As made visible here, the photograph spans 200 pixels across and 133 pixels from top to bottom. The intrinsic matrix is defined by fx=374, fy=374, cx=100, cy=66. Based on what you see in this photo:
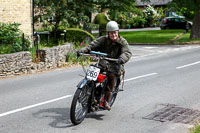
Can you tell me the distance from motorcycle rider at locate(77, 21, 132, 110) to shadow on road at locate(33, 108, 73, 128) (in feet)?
2.79

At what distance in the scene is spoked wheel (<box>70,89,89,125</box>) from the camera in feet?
21.1

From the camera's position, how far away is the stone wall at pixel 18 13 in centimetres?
1917

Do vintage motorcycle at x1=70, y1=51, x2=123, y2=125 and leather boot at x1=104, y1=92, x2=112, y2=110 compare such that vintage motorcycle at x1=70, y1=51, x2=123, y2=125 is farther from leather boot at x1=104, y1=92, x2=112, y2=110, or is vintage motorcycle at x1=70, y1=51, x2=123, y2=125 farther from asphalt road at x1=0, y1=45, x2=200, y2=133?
asphalt road at x1=0, y1=45, x2=200, y2=133

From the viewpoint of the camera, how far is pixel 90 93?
691cm

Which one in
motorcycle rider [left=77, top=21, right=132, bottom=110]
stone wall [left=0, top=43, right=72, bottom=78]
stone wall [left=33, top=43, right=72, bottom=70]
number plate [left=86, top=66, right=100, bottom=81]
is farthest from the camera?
stone wall [left=33, top=43, right=72, bottom=70]

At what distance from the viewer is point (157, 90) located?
1034 cm

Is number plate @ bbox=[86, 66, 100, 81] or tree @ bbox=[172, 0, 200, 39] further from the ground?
tree @ bbox=[172, 0, 200, 39]

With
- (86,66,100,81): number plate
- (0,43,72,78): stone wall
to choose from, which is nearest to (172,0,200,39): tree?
(0,43,72,78): stone wall

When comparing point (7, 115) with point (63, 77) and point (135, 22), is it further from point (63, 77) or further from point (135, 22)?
point (135, 22)

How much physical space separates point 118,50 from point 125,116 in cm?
134

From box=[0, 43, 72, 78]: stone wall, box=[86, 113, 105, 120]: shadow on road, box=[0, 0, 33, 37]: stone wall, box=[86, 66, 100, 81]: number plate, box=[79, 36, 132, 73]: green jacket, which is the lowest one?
box=[86, 113, 105, 120]: shadow on road

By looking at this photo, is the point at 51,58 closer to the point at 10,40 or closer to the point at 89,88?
the point at 10,40

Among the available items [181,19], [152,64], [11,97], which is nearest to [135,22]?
[181,19]

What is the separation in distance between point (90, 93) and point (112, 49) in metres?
1.06
